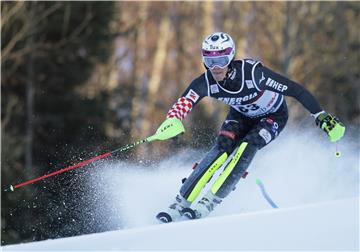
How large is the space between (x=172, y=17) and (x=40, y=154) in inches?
457

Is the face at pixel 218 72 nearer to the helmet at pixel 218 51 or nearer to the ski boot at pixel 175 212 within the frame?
the helmet at pixel 218 51

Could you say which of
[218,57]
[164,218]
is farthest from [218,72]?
[164,218]

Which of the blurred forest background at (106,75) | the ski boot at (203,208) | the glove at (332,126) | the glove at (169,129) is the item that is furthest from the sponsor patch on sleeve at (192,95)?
the blurred forest background at (106,75)

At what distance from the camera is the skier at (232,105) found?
277 inches

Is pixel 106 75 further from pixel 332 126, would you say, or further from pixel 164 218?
pixel 164 218

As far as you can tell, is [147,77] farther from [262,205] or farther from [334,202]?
[334,202]

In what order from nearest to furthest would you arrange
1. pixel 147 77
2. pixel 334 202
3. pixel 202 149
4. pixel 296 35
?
pixel 334 202, pixel 202 149, pixel 296 35, pixel 147 77

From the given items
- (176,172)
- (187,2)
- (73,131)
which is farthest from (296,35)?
(176,172)

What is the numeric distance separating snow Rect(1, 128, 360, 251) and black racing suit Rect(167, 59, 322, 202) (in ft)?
1.84

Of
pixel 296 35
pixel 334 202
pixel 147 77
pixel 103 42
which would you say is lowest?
pixel 147 77

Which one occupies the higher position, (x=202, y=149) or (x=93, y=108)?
(x=202, y=149)

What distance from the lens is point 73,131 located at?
17.1 m

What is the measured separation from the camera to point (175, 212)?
23.1ft

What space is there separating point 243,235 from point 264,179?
387 cm
